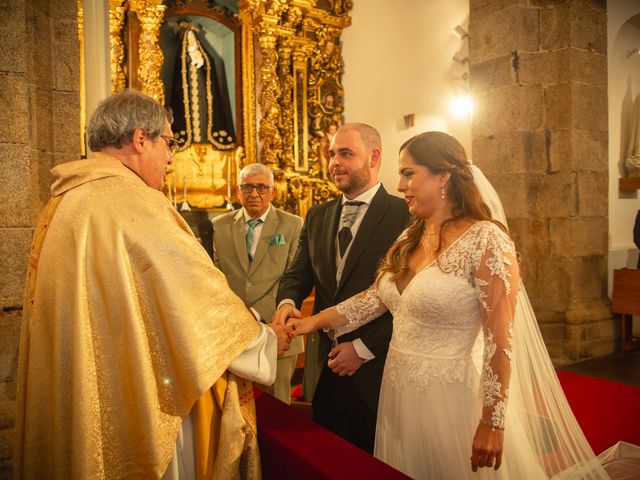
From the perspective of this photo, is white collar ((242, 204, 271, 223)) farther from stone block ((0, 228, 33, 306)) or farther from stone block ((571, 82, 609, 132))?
stone block ((571, 82, 609, 132))

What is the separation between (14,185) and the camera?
2.62 metres

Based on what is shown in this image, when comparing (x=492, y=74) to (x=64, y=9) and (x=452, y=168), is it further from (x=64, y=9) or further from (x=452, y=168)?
(x=64, y=9)

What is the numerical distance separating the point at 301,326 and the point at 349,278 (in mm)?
332

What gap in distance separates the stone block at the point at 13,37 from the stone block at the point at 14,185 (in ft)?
1.25

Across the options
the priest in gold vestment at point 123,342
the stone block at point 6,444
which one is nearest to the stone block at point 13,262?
the stone block at point 6,444

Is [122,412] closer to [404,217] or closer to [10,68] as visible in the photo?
[404,217]

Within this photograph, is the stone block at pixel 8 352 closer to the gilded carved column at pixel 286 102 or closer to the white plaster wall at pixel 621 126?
the gilded carved column at pixel 286 102

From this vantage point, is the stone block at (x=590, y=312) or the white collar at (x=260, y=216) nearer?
the white collar at (x=260, y=216)

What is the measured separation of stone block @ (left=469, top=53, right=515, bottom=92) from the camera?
508cm

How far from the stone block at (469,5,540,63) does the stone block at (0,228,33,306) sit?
14.3 feet

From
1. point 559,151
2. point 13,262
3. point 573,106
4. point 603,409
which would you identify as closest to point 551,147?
point 559,151

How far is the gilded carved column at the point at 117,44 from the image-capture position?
19.8ft

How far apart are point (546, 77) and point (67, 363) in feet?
16.0

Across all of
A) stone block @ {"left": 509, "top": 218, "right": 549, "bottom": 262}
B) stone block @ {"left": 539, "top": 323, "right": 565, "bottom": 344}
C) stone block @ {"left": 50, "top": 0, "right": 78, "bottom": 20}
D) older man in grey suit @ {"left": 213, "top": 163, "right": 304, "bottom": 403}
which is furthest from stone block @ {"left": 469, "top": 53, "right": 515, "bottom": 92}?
stone block @ {"left": 50, "top": 0, "right": 78, "bottom": 20}
